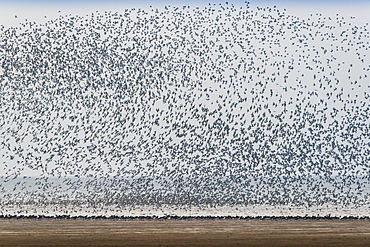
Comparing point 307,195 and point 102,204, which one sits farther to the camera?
point 307,195

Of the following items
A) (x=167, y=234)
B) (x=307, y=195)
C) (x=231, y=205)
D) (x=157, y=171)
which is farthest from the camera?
(x=307, y=195)

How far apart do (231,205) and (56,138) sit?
8531 millimetres

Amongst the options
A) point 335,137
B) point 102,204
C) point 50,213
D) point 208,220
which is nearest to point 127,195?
point 102,204

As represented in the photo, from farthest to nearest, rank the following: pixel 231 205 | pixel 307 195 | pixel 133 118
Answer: pixel 307 195 < pixel 231 205 < pixel 133 118

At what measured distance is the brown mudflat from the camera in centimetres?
2833

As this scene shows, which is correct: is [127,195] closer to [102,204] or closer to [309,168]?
[102,204]

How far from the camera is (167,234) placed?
30.4m

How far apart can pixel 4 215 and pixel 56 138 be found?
13.3ft

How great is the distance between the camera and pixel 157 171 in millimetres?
37562

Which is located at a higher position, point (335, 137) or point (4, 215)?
point (335, 137)

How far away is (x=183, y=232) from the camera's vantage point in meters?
31.1

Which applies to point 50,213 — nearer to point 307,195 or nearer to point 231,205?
point 231,205

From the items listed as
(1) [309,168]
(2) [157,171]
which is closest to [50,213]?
(2) [157,171]

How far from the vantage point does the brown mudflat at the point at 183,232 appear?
28328 mm
